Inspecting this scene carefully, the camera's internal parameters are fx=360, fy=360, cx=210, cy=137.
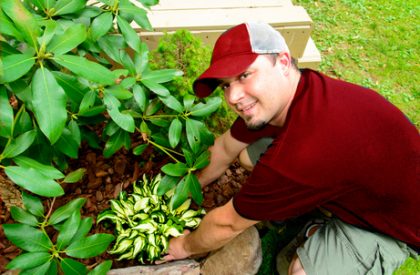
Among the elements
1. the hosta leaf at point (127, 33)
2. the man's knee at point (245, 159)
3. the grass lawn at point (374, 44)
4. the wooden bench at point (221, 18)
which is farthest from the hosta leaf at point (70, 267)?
the grass lawn at point (374, 44)

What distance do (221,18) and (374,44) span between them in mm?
2260

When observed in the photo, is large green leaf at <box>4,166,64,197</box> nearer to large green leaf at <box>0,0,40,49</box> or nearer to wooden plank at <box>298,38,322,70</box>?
large green leaf at <box>0,0,40,49</box>

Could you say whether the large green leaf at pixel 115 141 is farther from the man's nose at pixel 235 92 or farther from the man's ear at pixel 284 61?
the man's ear at pixel 284 61

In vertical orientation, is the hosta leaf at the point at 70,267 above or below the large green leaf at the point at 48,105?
below

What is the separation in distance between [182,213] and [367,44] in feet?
10.8

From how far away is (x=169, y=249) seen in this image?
2227 mm

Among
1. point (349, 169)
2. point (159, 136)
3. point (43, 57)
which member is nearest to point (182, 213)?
point (159, 136)

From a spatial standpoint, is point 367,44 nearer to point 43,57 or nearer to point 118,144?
point 118,144

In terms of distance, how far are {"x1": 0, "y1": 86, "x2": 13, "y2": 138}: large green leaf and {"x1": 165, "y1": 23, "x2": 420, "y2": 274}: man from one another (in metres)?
0.82

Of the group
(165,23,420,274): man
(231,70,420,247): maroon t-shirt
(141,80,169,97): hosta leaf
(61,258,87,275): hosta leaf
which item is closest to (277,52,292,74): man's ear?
(165,23,420,274): man

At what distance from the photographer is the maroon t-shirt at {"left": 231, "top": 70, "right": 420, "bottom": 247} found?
5.26 ft

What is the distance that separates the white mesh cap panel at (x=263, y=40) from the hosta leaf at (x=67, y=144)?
1.00 meters

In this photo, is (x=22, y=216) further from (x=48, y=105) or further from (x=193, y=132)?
(x=193, y=132)

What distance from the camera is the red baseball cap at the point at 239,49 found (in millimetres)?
1642
